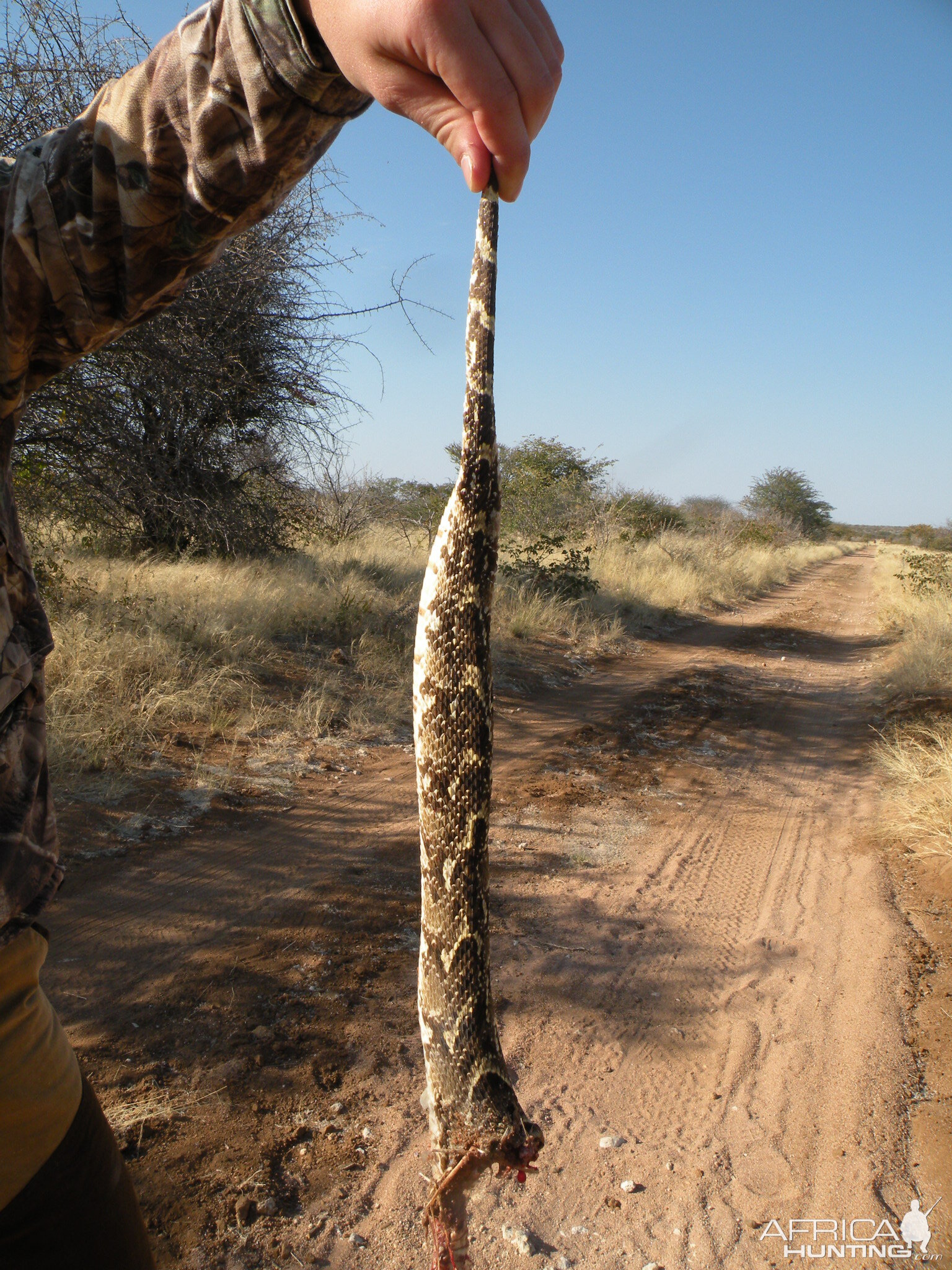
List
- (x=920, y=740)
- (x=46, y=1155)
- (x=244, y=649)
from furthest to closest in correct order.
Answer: (x=244, y=649), (x=920, y=740), (x=46, y=1155)

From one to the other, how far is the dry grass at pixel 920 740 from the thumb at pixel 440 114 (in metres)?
5.51

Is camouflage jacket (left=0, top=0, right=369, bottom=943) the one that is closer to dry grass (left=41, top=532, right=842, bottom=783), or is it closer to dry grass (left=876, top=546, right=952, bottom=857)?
dry grass (left=41, top=532, right=842, bottom=783)

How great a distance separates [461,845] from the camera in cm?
175

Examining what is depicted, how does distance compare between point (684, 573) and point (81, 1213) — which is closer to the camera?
point (81, 1213)

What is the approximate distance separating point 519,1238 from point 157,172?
124 inches

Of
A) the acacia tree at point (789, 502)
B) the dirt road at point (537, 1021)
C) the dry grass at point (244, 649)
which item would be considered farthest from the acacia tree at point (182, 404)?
the acacia tree at point (789, 502)

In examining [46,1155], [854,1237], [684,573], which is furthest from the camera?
[684,573]

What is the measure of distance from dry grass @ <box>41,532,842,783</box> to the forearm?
4296 mm

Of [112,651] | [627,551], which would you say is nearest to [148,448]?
[112,651]

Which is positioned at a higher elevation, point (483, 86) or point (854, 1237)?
point (483, 86)

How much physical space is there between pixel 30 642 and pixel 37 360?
1.96ft

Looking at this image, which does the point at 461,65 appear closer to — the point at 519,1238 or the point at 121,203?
the point at 121,203

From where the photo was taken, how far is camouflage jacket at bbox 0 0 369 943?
1390 mm

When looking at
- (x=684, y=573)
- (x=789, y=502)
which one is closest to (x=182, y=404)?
(x=684, y=573)
